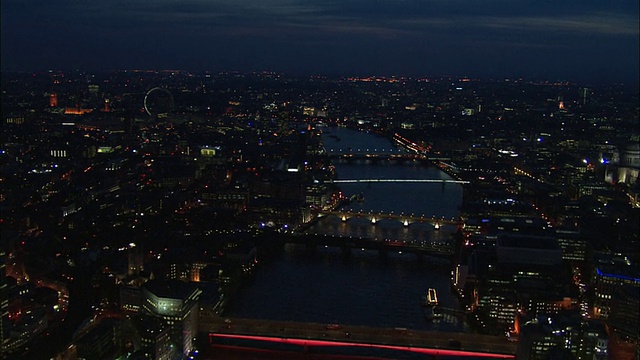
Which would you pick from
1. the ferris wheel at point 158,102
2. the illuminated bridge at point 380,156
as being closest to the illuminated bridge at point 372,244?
the ferris wheel at point 158,102

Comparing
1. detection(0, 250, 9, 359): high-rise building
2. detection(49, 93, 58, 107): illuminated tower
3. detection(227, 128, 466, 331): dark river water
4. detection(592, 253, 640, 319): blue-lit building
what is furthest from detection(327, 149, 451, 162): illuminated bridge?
detection(0, 250, 9, 359): high-rise building

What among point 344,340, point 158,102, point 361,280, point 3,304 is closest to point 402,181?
point 158,102

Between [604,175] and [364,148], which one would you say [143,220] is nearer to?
[604,175]

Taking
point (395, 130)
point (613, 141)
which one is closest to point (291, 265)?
point (613, 141)

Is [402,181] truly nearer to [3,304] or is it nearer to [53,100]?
[53,100]

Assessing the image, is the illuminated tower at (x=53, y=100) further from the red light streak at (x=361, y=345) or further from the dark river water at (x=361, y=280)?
the red light streak at (x=361, y=345)

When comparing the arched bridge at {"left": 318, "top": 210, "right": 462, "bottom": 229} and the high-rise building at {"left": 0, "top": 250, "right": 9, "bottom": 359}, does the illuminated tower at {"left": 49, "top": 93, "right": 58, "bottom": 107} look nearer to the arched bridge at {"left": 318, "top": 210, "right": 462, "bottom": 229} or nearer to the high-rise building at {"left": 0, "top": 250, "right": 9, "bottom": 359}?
the arched bridge at {"left": 318, "top": 210, "right": 462, "bottom": 229}
